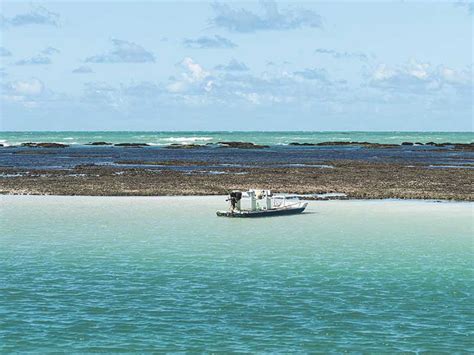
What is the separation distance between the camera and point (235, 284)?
22.1 meters

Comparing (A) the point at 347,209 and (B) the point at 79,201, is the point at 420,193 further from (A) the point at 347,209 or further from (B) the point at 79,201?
(B) the point at 79,201

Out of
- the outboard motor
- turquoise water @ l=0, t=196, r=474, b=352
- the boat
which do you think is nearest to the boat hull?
the boat

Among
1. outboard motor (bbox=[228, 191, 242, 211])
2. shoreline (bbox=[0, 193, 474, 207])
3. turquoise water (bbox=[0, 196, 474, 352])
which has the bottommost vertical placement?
turquoise water (bbox=[0, 196, 474, 352])

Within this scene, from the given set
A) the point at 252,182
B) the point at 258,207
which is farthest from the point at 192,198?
the point at 252,182

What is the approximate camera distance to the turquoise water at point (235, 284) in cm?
1708

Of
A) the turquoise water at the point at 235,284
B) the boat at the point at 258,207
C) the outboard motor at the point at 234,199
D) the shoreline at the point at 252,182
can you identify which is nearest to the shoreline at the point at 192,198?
the shoreline at the point at 252,182

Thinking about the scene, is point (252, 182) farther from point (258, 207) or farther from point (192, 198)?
point (258, 207)

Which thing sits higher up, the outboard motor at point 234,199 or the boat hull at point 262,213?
the outboard motor at point 234,199

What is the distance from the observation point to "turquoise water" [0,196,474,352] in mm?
17078

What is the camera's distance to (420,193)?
50250mm

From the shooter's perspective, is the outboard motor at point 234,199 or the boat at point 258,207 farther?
the outboard motor at point 234,199

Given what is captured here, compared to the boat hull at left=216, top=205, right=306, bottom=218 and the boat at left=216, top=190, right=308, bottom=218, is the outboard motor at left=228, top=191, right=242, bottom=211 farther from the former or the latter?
the boat hull at left=216, top=205, right=306, bottom=218

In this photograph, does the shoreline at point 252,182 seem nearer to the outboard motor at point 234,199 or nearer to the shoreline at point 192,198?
the shoreline at point 192,198

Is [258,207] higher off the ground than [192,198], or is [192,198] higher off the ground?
[258,207]
